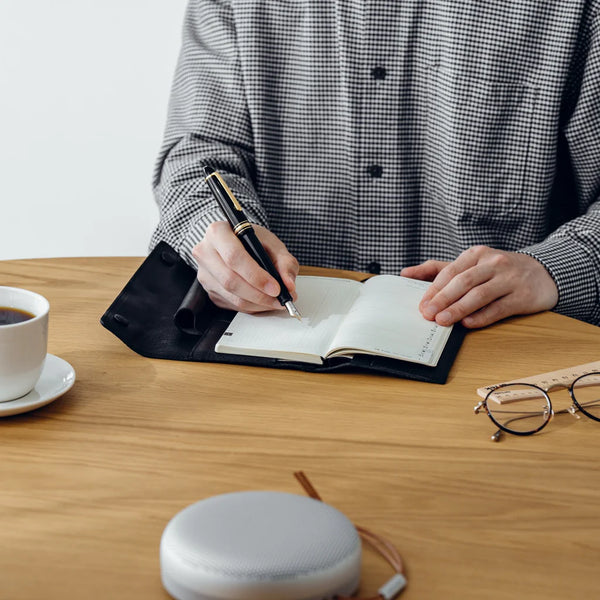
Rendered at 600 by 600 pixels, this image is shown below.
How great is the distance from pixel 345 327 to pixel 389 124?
66 centimetres

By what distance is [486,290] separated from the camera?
3.44 feet

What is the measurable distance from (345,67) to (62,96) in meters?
1.06

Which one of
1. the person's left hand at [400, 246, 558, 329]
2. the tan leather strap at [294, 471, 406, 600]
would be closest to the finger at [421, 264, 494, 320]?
the person's left hand at [400, 246, 558, 329]

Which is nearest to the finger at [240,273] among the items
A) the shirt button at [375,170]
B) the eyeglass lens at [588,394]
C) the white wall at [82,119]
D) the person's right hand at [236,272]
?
the person's right hand at [236,272]

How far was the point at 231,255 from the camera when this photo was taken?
1.06 meters

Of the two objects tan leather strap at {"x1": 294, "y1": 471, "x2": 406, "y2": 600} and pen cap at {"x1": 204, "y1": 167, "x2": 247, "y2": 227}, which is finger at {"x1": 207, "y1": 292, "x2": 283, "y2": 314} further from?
tan leather strap at {"x1": 294, "y1": 471, "x2": 406, "y2": 600}

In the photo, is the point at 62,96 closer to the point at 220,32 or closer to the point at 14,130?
the point at 14,130

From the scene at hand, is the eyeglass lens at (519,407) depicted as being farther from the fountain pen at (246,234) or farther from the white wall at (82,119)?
the white wall at (82,119)

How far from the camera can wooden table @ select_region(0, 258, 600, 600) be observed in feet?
1.94

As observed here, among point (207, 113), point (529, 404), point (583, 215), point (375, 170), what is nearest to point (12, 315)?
point (529, 404)

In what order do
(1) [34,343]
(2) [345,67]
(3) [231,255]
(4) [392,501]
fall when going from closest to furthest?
(4) [392,501] → (1) [34,343] → (3) [231,255] → (2) [345,67]

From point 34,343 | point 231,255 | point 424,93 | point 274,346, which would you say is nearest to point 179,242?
point 231,255

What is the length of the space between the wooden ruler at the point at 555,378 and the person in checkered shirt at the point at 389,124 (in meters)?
0.39

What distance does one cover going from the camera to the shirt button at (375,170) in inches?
60.8
